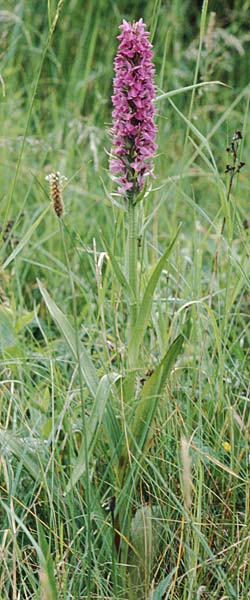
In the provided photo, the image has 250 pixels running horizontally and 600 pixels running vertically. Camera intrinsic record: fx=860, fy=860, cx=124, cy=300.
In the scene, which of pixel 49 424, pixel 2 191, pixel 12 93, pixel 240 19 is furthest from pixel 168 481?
pixel 240 19

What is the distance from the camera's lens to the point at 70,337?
4.90 feet

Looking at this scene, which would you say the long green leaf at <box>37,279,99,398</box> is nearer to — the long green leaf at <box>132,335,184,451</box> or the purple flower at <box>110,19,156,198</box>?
the long green leaf at <box>132,335,184,451</box>

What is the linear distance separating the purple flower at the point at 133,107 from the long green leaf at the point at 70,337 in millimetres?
228

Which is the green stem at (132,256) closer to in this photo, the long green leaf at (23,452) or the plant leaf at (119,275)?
the plant leaf at (119,275)

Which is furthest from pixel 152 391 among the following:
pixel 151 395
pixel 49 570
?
pixel 49 570

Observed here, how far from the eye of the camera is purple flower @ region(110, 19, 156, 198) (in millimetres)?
1420

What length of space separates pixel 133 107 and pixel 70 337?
408mm

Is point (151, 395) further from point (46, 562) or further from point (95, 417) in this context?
point (46, 562)

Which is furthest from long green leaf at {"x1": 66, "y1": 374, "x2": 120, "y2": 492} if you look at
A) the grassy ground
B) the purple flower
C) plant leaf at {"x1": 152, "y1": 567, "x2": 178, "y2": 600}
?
the purple flower

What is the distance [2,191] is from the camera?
271 centimetres

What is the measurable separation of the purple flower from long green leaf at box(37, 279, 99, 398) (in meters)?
0.23

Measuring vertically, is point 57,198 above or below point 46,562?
above

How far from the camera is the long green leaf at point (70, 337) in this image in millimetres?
1480

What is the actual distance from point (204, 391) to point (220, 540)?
304 mm
